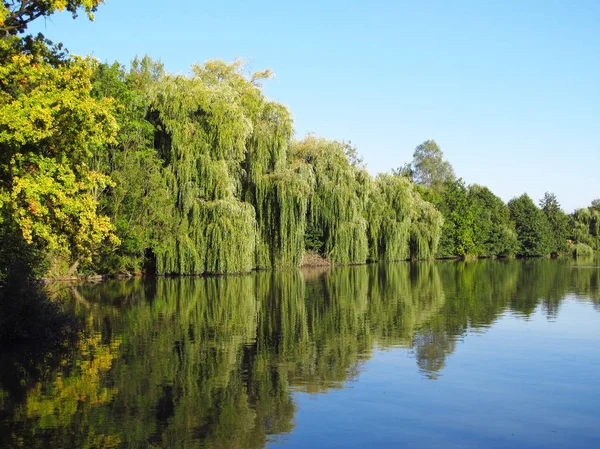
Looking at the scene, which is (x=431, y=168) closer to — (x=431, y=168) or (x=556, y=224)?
(x=431, y=168)

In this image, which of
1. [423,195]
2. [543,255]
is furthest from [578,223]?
[423,195]

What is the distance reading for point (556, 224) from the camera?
9050 centimetres

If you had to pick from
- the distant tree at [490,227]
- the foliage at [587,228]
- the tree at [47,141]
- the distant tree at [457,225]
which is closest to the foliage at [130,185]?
the tree at [47,141]

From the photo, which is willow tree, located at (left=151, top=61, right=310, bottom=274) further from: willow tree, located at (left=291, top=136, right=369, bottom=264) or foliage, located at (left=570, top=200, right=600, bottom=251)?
foliage, located at (left=570, top=200, right=600, bottom=251)

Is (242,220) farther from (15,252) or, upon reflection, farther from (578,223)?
(578,223)

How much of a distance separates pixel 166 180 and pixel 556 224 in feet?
226

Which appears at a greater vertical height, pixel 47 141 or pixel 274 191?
pixel 274 191

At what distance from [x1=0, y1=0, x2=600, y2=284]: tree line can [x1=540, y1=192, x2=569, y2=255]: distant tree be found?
36.0 m

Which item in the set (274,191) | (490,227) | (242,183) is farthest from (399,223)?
(490,227)

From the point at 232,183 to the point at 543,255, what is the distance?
196 feet

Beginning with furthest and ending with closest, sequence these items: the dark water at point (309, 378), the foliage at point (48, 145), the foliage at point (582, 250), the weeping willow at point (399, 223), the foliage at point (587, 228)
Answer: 1. the foliage at point (587, 228)
2. the foliage at point (582, 250)
3. the weeping willow at point (399, 223)
4. the foliage at point (48, 145)
5. the dark water at point (309, 378)

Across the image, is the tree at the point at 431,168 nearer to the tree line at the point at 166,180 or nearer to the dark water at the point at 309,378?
the tree line at the point at 166,180

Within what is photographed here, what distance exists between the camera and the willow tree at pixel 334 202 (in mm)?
46844

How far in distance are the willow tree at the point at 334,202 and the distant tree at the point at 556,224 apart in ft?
154
